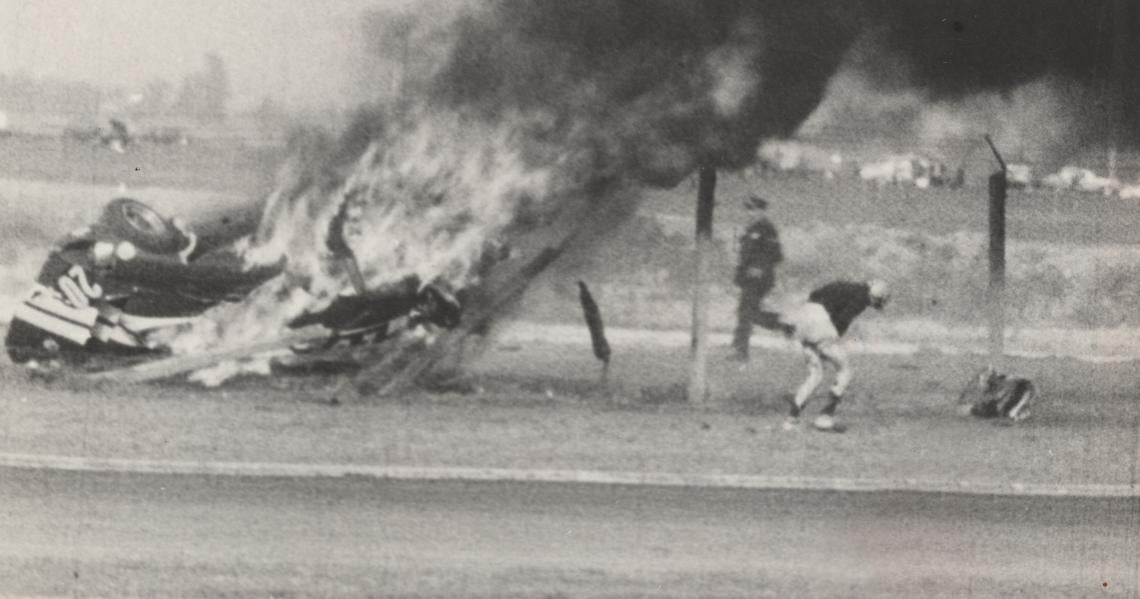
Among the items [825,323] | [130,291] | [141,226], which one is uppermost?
[141,226]

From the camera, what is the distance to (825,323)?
677 centimetres

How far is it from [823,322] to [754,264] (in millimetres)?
472

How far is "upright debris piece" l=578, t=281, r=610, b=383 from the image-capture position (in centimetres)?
659

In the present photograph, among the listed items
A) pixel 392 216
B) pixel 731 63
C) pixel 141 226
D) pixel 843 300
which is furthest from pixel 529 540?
pixel 731 63

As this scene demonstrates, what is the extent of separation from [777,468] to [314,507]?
2332 mm

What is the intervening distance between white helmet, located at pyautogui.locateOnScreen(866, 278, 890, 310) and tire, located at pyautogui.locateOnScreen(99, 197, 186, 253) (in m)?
3.48

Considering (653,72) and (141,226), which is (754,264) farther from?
(141,226)

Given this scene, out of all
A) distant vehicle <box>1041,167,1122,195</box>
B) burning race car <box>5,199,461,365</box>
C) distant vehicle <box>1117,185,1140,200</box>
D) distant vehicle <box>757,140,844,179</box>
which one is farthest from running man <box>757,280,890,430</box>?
burning race car <box>5,199,461,365</box>

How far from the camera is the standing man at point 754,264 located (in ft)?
22.0

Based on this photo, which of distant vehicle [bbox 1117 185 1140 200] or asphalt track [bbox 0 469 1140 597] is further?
distant vehicle [bbox 1117 185 1140 200]

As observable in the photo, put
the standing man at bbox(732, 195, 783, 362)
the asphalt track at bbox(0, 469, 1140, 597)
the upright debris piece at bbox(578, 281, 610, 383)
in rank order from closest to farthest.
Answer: the asphalt track at bbox(0, 469, 1140, 597) < the upright debris piece at bbox(578, 281, 610, 383) < the standing man at bbox(732, 195, 783, 362)

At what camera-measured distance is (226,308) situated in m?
6.50

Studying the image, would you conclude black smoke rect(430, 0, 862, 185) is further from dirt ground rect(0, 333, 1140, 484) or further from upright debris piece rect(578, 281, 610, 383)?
dirt ground rect(0, 333, 1140, 484)

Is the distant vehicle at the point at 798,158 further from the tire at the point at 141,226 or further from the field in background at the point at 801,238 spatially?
the tire at the point at 141,226
